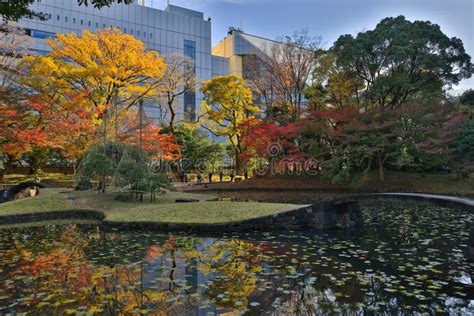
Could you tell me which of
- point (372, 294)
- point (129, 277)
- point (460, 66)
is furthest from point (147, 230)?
point (460, 66)

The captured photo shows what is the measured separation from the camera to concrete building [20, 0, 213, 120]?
3831cm

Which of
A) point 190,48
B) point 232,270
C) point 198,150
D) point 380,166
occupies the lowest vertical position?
point 232,270

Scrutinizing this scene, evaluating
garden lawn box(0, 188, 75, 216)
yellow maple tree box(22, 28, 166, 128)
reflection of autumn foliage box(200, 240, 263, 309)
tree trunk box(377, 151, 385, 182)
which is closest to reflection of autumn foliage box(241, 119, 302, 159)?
tree trunk box(377, 151, 385, 182)

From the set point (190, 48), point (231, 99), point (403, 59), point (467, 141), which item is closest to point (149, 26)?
point (190, 48)

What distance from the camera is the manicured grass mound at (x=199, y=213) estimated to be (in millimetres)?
9367

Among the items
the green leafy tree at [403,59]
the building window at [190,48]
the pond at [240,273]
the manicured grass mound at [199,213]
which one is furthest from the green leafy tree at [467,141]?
the building window at [190,48]

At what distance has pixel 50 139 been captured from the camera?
17.7m

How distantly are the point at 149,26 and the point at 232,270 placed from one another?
4438 cm

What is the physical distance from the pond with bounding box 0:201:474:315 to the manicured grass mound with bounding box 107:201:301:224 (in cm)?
81

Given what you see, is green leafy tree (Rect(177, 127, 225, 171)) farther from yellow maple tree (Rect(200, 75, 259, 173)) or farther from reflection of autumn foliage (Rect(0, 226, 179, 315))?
reflection of autumn foliage (Rect(0, 226, 179, 315))

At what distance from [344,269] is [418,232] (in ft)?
13.9

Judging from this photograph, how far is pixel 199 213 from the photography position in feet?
33.6

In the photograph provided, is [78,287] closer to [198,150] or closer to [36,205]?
[36,205]

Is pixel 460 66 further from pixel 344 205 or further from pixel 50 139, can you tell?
pixel 50 139
